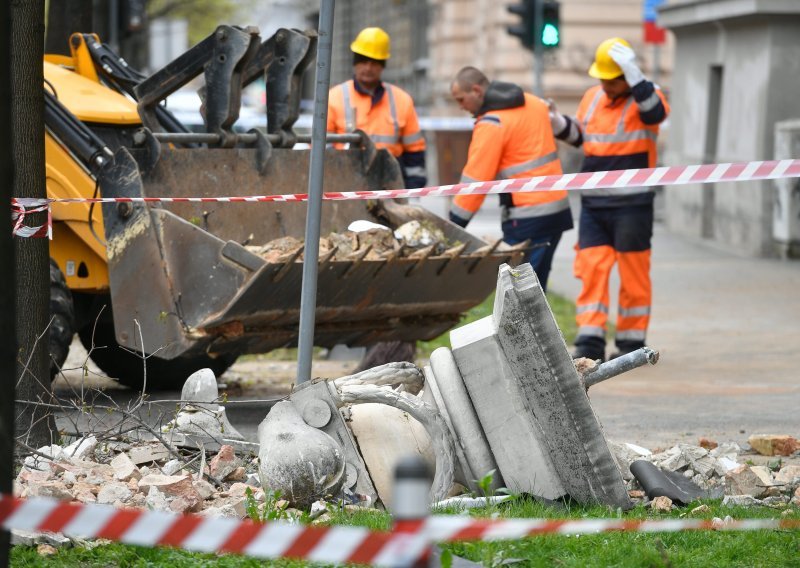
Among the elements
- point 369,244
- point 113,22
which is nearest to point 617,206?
point 369,244

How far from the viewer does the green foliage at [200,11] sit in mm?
31672

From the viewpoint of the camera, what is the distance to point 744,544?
4.57 m

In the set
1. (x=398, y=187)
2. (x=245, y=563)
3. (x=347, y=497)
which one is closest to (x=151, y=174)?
(x=398, y=187)

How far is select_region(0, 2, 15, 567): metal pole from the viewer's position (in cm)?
312

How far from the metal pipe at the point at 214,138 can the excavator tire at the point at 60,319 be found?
90 cm

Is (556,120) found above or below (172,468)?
above

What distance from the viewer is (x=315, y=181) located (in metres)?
5.84

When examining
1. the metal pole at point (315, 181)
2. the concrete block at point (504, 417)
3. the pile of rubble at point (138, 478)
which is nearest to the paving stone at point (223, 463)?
the pile of rubble at point (138, 478)

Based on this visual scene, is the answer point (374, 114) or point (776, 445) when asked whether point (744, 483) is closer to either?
point (776, 445)

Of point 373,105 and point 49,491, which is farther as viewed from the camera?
point 373,105

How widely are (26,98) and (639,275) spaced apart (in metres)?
4.44

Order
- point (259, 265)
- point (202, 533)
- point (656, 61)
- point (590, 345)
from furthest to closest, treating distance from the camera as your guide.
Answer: point (656, 61)
point (590, 345)
point (259, 265)
point (202, 533)

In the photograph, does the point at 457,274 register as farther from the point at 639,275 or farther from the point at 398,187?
the point at 639,275

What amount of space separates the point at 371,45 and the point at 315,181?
12.1 feet
